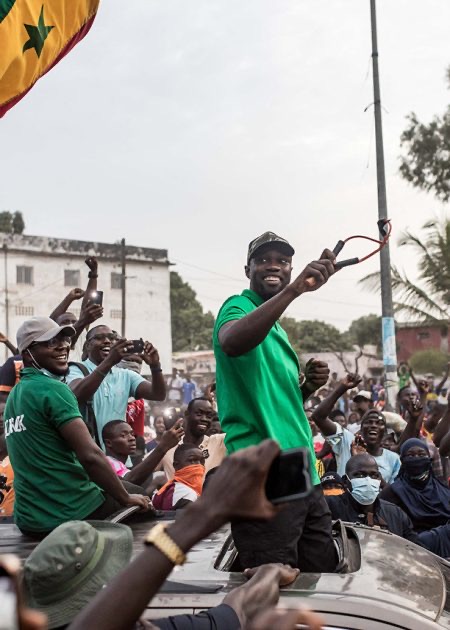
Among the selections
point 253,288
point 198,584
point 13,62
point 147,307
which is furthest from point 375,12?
point 147,307

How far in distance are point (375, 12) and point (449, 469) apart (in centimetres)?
756

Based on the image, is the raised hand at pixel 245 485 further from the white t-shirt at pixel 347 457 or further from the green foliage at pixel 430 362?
the green foliage at pixel 430 362

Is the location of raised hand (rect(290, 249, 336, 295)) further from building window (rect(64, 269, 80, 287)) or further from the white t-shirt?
building window (rect(64, 269, 80, 287))

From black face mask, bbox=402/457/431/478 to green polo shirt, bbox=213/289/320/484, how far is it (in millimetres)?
3609

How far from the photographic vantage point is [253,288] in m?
3.12

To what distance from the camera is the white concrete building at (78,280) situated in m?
33.9

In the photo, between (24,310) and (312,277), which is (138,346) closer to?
(312,277)

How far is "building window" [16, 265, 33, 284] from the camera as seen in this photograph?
3412 centimetres

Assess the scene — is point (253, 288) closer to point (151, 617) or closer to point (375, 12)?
point (151, 617)

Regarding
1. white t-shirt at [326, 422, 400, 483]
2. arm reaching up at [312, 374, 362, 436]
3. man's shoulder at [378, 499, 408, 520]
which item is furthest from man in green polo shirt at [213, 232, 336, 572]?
white t-shirt at [326, 422, 400, 483]

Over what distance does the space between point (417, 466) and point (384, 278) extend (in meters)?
5.99

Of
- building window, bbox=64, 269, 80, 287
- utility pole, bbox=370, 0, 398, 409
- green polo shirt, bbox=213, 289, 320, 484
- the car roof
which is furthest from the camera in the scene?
building window, bbox=64, 269, 80, 287

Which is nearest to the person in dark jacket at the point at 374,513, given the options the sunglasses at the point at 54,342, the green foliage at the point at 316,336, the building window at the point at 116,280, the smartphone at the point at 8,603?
the sunglasses at the point at 54,342

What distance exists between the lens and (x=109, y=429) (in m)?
5.53
